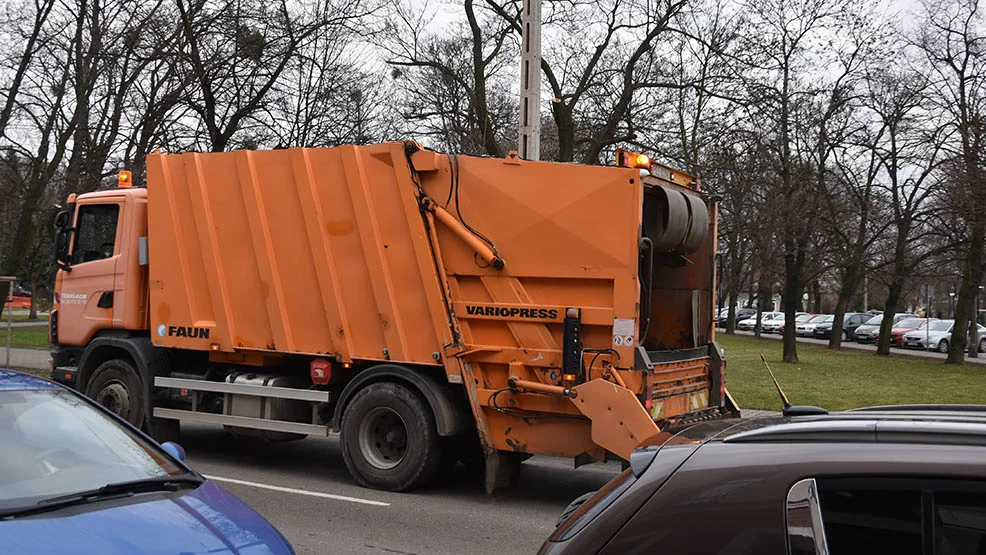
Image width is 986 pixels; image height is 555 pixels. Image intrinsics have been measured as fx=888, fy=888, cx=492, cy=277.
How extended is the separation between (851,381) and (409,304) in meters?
15.3

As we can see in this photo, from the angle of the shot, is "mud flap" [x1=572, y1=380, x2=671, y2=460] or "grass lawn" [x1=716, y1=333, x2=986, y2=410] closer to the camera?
"mud flap" [x1=572, y1=380, x2=671, y2=460]

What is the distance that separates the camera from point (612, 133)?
21.0 meters

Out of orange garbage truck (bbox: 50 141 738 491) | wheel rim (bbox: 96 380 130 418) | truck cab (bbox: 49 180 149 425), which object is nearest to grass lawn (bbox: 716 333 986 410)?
orange garbage truck (bbox: 50 141 738 491)

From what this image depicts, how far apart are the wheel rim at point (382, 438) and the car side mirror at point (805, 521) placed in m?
6.24

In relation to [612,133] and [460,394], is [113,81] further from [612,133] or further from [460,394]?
[460,394]

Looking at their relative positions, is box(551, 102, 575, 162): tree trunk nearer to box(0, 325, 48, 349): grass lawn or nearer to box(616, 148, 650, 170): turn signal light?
box(616, 148, 650, 170): turn signal light

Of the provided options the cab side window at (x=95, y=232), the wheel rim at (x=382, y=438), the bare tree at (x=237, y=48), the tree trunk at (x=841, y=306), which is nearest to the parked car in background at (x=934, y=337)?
the tree trunk at (x=841, y=306)

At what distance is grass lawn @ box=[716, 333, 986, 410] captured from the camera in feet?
53.4

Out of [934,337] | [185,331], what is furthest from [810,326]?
[185,331]

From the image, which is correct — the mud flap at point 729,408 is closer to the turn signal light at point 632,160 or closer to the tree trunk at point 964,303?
the turn signal light at point 632,160

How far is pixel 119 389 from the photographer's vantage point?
10.0 metres

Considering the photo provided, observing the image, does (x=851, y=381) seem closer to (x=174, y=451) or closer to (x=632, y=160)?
A: (x=632, y=160)

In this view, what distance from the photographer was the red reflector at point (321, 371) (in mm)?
8758

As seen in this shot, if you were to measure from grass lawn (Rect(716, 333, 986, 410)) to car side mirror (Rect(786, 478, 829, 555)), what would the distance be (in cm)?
1271
